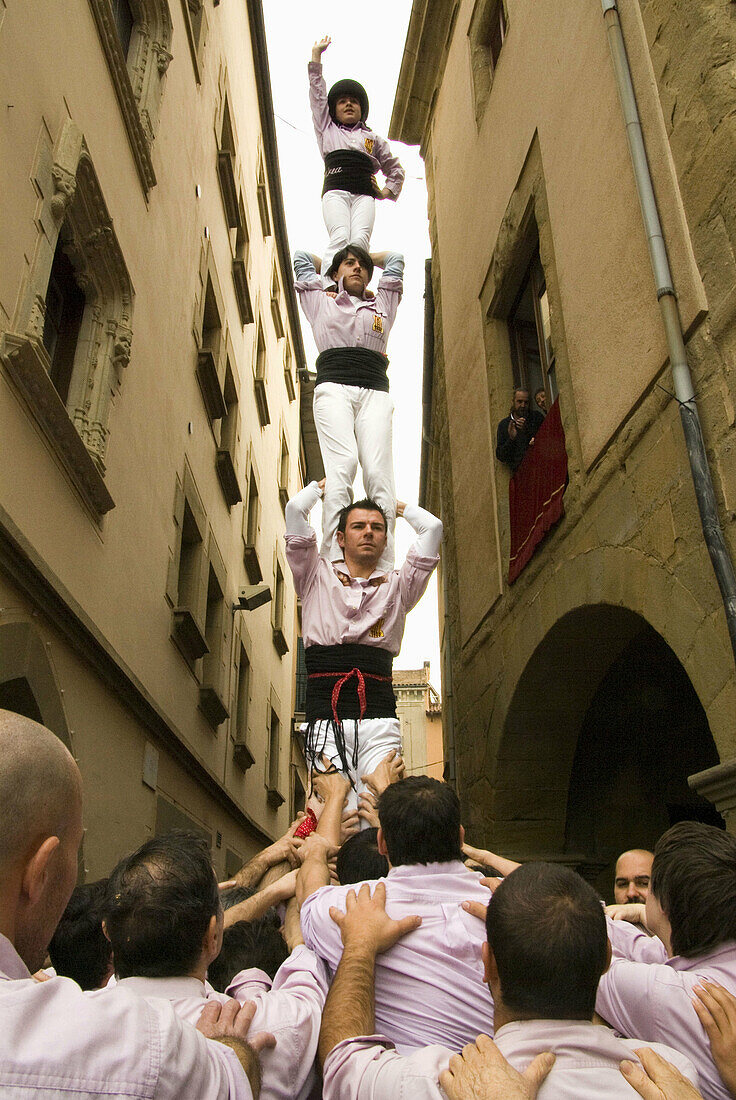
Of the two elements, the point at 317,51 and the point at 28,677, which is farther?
the point at 317,51

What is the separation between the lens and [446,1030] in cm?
212

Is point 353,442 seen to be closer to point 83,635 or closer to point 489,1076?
point 83,635

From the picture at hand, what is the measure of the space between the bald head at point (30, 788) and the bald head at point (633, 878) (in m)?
2.49

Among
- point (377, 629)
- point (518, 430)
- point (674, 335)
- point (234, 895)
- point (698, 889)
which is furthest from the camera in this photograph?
point (518, 430)

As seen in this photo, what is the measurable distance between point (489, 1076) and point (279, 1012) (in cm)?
63

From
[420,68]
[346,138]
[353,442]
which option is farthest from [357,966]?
[420,68]

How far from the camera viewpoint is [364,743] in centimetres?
435

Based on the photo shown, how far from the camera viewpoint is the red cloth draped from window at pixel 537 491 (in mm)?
6098

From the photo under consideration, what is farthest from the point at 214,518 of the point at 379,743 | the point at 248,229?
the point at 379,743

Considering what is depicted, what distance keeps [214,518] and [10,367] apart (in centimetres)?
617

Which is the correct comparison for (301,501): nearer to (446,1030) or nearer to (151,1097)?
(446,1030)

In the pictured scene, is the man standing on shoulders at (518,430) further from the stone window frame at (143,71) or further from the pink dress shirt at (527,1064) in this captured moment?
the pink dress shirt at (527,1064)

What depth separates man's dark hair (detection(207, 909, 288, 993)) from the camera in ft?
8.32

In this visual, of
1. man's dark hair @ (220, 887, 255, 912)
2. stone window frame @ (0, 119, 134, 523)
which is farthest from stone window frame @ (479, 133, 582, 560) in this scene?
man's dark hair @ (220, 887, 255, 912)
